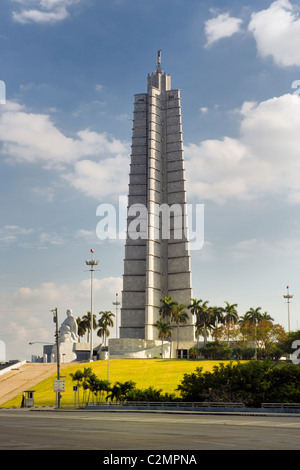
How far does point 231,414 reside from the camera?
105 ft

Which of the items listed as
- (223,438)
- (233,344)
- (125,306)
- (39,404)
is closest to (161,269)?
(125,306)

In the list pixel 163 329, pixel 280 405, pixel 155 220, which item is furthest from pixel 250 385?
pixel 155 220

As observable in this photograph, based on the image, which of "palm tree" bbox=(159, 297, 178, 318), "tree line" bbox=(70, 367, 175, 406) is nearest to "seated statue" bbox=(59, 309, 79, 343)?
"palm tree" bbox=(159, 297, 178, 318)

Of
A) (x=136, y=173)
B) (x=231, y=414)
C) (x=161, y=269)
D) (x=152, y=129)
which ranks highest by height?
(x=152, y=129)

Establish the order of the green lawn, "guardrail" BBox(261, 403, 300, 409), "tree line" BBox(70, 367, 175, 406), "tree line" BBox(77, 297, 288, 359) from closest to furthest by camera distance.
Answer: "guardrail" BBox(261, 403, 300, 409), "tree line" BBox(70, 367, 175, 406), the green lawn, "tree line" BBox(77, 297, 288, 359)

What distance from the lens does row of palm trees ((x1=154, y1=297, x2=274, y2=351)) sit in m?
101

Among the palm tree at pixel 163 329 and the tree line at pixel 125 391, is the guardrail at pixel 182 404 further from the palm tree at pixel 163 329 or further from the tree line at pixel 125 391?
the palm tree at pixel 163 329

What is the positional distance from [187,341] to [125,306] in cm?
1537

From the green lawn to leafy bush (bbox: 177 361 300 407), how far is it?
1461 centimetres

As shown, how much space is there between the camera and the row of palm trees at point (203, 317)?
101 meters

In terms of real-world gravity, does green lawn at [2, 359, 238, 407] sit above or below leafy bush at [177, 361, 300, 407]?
below

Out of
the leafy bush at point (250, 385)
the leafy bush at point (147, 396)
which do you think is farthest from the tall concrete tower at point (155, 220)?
the leafy bush at point (250, 385)

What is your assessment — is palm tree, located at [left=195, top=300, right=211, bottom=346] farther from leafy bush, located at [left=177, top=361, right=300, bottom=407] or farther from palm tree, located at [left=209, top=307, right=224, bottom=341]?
leafy bush, located at [left=177, top=361, right=300, bottom=407]
